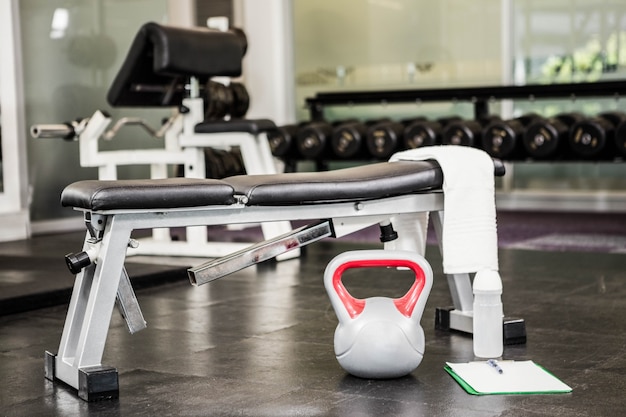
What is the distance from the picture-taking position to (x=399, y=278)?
404 cm

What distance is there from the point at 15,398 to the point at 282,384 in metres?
0.64

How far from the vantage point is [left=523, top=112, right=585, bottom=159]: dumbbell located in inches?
240

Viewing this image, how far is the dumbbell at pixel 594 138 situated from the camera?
5.95 meters

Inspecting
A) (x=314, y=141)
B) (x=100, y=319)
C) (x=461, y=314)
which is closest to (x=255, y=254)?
(x=100, y=319)

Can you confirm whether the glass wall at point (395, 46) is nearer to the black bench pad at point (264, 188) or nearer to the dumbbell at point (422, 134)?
the dumbbell at point (422, 134)

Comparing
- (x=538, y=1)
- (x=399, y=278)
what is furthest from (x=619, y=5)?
(x=399, y=278)

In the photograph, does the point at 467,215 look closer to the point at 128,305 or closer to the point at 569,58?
the point at 128,305

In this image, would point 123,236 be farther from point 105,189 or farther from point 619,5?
point 619,5

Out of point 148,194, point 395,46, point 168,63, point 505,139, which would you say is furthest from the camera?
point 395,46

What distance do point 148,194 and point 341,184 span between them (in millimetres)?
521

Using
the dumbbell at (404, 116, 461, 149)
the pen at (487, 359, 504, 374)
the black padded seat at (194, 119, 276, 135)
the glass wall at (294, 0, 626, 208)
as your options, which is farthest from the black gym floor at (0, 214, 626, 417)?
the glass wall at (294, 0, 626, 208)

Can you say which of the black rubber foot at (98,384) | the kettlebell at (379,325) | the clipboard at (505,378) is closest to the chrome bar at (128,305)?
the black rubber foot at (98,384)

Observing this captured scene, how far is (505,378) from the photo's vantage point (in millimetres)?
2301

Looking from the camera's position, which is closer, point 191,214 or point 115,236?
point 115,236
